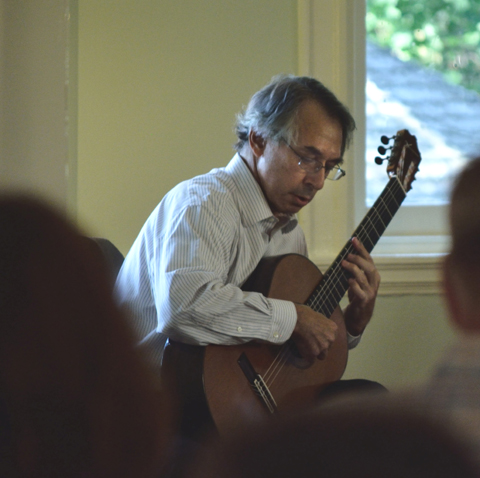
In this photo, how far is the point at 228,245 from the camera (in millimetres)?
1486

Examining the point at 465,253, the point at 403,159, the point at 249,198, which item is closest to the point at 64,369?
the point at 465,253

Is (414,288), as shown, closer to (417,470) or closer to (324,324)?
(324,324)

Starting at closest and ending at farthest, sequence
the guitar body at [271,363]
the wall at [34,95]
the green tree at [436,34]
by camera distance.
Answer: the wall at [34,95], the guitar body at [271,363], the green tree at [436,34]

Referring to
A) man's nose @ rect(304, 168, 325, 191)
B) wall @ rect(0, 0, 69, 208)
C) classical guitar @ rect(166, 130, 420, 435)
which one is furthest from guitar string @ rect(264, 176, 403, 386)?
wall @ rect(0, 0, 69, 208)

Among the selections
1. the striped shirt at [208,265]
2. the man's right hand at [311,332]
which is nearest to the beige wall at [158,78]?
the striped shirt at [208,265]

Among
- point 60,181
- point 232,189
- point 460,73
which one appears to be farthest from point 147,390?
point 460,73

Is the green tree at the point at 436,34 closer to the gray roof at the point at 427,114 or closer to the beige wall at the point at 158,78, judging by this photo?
the gray roof at the point at 427,114

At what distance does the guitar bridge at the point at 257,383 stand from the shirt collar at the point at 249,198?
15.2 inches

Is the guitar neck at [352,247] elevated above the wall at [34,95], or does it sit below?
below

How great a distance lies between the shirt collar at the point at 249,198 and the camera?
1581 millimetres

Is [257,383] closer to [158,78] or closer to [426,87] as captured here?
[158,78]

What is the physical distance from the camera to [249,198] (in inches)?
62.7

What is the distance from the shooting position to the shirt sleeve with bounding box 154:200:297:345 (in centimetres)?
133

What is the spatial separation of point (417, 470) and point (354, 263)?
4.76ft
